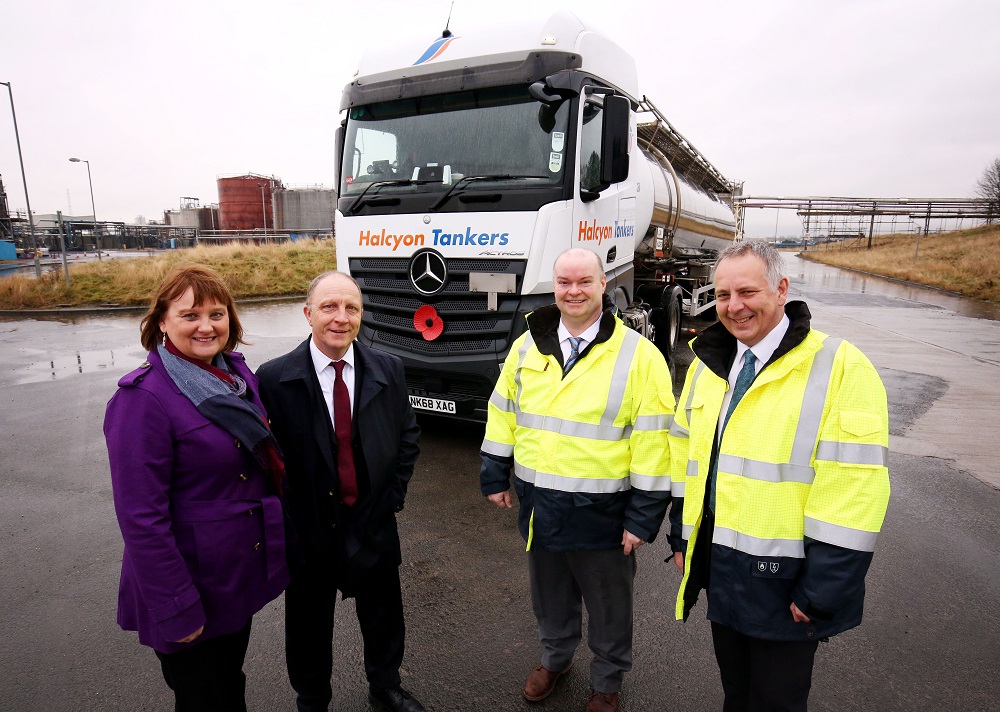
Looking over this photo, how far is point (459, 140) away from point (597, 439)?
3.43 metres

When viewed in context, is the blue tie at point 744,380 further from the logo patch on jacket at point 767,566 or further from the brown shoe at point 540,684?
the brown shoe at point 540,684

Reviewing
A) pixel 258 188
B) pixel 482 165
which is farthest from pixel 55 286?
pixel 258 188

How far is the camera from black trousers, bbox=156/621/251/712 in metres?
1.83

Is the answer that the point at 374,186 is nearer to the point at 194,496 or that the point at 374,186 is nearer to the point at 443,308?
the point at 443,308

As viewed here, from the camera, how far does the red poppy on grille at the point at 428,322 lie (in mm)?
4800

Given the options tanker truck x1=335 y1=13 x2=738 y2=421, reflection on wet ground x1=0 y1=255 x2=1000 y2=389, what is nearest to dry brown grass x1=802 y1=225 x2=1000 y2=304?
reflection on wet ground x1=0 y1=255 x2=1000 y2=389

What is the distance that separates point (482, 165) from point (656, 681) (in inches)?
149

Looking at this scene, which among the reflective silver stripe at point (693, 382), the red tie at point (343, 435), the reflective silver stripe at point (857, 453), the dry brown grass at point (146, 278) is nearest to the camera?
the reflective silver stripe at point (857, 453)

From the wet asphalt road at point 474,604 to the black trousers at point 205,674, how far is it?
686mm

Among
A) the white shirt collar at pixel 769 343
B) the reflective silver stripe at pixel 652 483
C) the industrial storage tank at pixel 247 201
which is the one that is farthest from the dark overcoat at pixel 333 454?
the industrial storage tank at pixel 247 201

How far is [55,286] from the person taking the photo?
1579 centimetres

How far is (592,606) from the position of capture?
245 centimetres

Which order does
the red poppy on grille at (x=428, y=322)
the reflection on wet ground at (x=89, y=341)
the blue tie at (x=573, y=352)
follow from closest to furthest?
the blue tie at (x=573, y=352) → the red poppy on grille at (x=428, y=322) → the reflection on wet ground at (x=89, y=341)

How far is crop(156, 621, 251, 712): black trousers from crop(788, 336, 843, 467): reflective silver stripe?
1.87m
